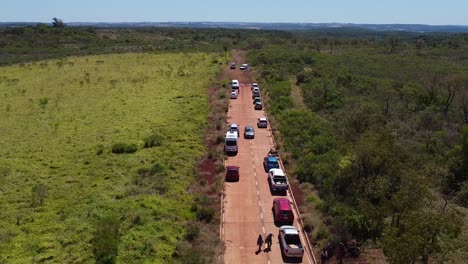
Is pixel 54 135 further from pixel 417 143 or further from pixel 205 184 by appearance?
pixel 417 143

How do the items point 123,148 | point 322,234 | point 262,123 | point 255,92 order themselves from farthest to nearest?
point 255,92 → point 262,123 → point 123,148 → point 322,234

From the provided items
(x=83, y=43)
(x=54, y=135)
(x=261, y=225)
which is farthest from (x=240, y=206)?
(x=83, y=43)

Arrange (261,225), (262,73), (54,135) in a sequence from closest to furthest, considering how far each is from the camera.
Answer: (261,225), (54,135), (262,73)

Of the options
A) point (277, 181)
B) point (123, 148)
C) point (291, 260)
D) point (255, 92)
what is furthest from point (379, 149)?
point (255, 92)

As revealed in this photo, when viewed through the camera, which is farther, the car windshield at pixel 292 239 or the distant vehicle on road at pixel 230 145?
the distant vehicle on road at pixel 230 145

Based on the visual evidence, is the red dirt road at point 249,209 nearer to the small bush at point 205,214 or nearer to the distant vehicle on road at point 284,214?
the distant vehicle on road at point 284,214

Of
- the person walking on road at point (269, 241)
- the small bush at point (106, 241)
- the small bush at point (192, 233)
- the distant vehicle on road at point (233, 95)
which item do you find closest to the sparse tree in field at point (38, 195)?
the small bush at point (106, 241)

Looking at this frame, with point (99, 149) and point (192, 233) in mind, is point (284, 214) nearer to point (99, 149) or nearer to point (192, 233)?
point (192, 233)
